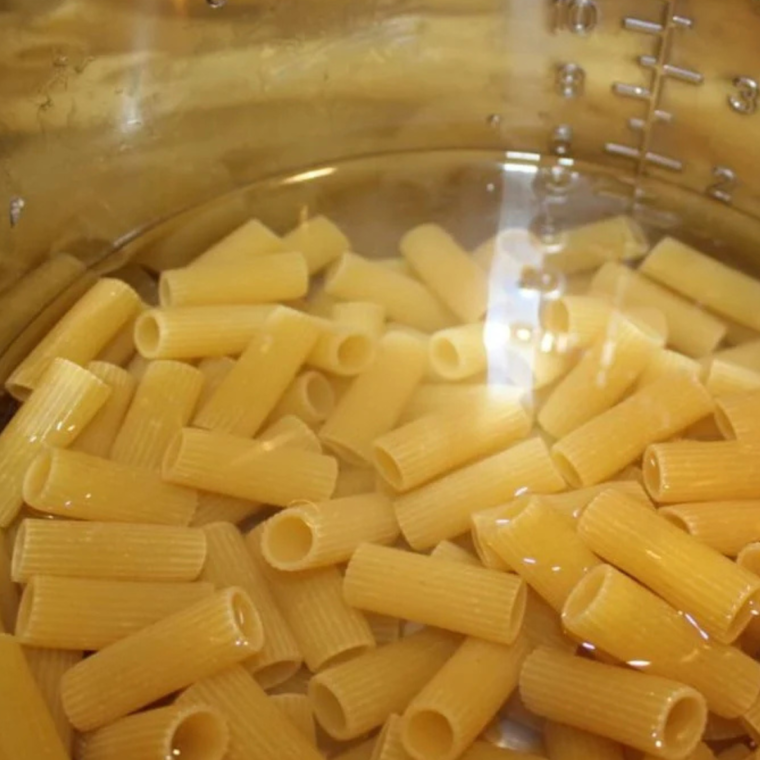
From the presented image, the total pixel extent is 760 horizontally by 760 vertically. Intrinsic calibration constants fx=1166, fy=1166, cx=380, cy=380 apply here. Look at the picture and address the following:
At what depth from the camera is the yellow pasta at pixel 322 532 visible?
1295mm

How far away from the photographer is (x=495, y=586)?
1.23 metres

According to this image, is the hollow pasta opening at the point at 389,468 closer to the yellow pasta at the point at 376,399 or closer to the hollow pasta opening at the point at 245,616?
the yellow pasta at the point at 376,399

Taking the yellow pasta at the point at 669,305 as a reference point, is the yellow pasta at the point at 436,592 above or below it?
below

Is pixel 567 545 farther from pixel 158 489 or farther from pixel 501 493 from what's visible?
pixel 158 489

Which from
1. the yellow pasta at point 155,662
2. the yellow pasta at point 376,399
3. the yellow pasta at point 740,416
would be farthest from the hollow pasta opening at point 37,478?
the yellow pasta at point 740,416

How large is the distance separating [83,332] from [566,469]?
66 cm

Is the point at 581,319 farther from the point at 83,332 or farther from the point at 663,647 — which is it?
the point at 83,332

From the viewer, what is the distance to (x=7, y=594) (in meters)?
1.30

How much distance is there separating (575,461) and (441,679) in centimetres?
33

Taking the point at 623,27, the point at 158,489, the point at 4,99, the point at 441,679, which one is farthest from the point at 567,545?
the point at 4,99

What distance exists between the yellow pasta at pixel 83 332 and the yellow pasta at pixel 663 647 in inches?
28.8

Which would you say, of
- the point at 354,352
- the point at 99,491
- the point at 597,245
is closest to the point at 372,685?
the point at 99,491

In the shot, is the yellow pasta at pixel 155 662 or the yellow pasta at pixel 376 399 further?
the yellow pasta at pixel 376 399

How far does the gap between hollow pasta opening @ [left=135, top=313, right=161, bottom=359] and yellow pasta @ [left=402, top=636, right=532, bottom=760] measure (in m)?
0.58
